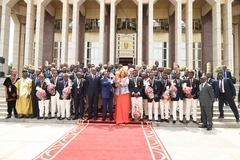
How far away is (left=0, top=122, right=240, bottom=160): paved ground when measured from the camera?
4.15 meters

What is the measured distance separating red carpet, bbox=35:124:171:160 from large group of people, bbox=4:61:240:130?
1.30m

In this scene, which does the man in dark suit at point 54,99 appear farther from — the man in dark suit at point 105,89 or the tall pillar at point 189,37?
the tall pillar at point 189,37

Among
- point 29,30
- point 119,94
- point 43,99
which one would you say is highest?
point 29,30

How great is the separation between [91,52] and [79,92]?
16.2 metres

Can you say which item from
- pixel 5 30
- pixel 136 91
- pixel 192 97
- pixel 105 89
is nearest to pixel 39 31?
pixel 5 30

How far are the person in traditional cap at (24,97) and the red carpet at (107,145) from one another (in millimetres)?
3020

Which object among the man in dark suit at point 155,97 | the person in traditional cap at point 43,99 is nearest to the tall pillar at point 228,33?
the man in dark suit at point 155,97

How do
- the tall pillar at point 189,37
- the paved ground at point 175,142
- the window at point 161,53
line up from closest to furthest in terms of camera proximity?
the paved ground at point 175,142 < the tall pillar at point 189,37 < the window at point 161,53

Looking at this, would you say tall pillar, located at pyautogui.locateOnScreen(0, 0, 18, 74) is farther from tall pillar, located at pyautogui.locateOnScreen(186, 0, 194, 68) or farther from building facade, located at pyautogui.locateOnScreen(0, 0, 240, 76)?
tall pillar, located at pyautogui.locateOnScreen(186, 0, 194, 68)

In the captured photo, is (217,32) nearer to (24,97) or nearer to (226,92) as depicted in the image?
(226,92)

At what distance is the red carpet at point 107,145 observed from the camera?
404cm

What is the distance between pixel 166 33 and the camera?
2292 cm

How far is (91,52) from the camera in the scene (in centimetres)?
2344

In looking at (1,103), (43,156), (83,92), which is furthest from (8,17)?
(43,156)
